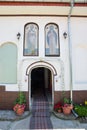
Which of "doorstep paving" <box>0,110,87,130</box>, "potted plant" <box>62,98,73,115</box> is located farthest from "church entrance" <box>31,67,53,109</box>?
"doorstep paving" <box>0,110,87,130</box>

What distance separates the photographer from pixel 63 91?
41.0 feet

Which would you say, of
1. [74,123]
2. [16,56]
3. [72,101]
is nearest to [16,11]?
[16,56]

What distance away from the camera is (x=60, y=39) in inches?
500

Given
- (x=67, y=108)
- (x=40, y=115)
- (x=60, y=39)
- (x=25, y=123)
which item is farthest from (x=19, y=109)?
(x=60, y=39)

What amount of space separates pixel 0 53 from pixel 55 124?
502 cm

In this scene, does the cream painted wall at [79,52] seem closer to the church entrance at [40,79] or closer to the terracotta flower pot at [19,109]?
the terracotta flower pot at [19,109]

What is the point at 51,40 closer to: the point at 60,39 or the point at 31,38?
the point at 60,39

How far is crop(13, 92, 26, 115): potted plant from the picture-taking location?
459 inches

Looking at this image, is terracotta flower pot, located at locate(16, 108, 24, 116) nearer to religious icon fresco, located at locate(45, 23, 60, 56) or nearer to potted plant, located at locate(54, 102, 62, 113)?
potted plant, located at locate(54, 102, 62, 113)

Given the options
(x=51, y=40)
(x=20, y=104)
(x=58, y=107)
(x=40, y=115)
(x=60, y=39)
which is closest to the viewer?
(x=40, y=115)

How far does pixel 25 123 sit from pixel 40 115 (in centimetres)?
114

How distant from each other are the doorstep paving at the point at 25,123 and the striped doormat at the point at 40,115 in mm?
246

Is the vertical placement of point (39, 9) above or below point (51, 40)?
above


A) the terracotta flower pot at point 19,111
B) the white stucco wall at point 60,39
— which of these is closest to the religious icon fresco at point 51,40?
the white stucco wall at point 60,39
